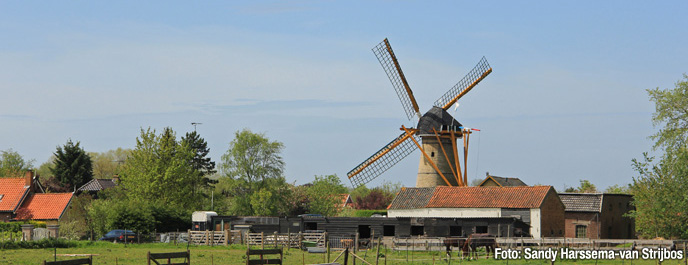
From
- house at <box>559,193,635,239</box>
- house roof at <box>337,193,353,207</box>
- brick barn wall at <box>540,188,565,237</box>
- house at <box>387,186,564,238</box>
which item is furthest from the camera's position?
house roof at <box>337,193,353,207</box>

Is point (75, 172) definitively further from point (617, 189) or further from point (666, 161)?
point (666, 161)

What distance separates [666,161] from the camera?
57.0m

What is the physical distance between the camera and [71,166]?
362 feet

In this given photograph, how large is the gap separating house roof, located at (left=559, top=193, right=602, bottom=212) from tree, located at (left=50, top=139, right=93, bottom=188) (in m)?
64.7

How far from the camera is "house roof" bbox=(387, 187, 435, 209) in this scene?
2761 inches

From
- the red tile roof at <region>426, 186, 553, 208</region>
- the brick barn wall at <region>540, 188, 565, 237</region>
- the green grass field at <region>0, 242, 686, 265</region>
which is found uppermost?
the red tile roof at <region>426, 186, 553, 208</region>

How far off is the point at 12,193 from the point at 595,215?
181 feet

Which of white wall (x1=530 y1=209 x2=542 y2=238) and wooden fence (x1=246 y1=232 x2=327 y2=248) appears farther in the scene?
white wall (x1=530 y1=209 x2=542 y2=238)

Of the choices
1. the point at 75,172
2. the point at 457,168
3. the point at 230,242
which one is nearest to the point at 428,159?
the point at 457,168

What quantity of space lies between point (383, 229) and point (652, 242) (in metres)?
23.5

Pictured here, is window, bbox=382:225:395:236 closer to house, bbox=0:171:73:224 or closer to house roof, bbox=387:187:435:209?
house roof, bbox=387:187:435:209

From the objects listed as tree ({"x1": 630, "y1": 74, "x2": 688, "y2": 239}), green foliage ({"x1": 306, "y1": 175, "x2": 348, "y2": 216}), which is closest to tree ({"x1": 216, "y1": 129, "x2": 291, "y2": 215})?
green foliage ({"x1": 306, "y1": 175, "x2": 348, "y2": 216})

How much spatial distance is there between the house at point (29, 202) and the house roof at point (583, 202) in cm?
4583

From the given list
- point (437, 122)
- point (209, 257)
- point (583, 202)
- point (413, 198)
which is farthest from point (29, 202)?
point (583, 202)
